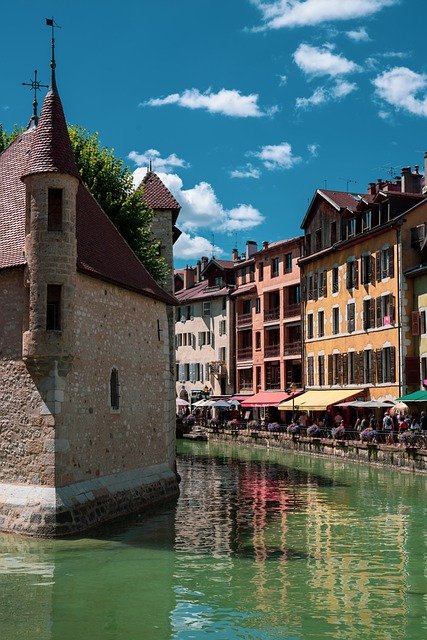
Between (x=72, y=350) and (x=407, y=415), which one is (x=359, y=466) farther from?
(x=72, y=350)

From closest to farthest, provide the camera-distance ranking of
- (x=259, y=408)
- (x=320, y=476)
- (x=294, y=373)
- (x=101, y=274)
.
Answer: (x=101, y=274) → (x=320, y=476) → (x=294, y=373) → (x=259, y=408)

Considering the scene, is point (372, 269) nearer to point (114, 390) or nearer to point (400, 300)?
point (400, 300)

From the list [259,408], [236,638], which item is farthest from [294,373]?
[236,638]

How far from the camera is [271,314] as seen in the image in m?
65.6

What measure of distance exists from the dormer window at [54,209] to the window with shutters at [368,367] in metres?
30.2

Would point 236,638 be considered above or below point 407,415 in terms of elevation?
below

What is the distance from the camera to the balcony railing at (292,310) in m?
61.2

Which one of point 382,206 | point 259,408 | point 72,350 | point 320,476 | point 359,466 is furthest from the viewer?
point 259,408

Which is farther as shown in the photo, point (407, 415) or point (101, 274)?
point (407, 415)

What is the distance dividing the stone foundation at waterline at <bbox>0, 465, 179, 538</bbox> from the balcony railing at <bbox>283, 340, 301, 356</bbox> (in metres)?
39.2

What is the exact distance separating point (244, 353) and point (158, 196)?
129 feet

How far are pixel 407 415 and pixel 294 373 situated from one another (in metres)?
20.7

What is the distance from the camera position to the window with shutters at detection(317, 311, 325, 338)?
55.0m

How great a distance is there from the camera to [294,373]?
204 feet
